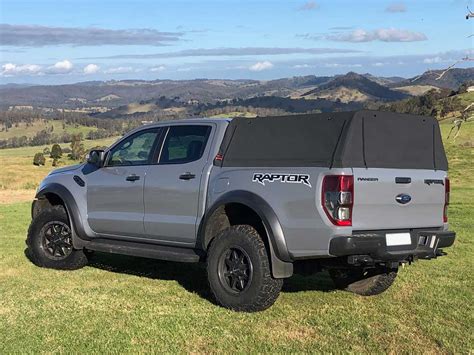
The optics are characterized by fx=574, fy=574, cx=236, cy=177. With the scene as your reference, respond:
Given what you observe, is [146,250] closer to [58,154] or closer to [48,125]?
[58,154]

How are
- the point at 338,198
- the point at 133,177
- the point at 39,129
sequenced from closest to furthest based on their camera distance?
the point at 338,198 → the point at 133,177 → the point at 39,129

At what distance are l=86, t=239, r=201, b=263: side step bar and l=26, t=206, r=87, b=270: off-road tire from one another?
414 mm

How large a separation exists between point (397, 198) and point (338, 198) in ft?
2.26

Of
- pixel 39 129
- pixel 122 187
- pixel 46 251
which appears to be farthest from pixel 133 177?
pixel 39 129

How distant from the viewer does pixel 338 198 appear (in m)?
4.84

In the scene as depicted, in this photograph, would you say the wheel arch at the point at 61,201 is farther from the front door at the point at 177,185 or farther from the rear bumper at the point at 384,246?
the rear bumper at the point at 384,246

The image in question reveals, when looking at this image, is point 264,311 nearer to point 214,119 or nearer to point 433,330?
point 433,330

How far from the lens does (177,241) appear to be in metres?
6.21

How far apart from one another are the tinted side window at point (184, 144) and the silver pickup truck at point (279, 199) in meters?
0.02

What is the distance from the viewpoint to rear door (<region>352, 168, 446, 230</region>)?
496cm

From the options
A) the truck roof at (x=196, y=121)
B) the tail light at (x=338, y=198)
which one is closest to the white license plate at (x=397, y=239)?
the tail light at (x=338, y=198)

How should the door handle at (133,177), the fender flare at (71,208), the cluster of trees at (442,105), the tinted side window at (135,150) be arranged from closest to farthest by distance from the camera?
1. the door handle at (133,177)
2. the tinted side window at (135,150)
3. the fender flare at (71,208)
4. the cluster of trees at (442,105)

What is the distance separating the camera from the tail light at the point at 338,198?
15.9ft

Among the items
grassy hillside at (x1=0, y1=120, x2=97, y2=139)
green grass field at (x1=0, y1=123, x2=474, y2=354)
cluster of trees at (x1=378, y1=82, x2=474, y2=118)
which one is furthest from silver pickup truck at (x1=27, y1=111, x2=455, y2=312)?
grassy hillside at (x1=0, y1=120, x2=97, y2=139)
